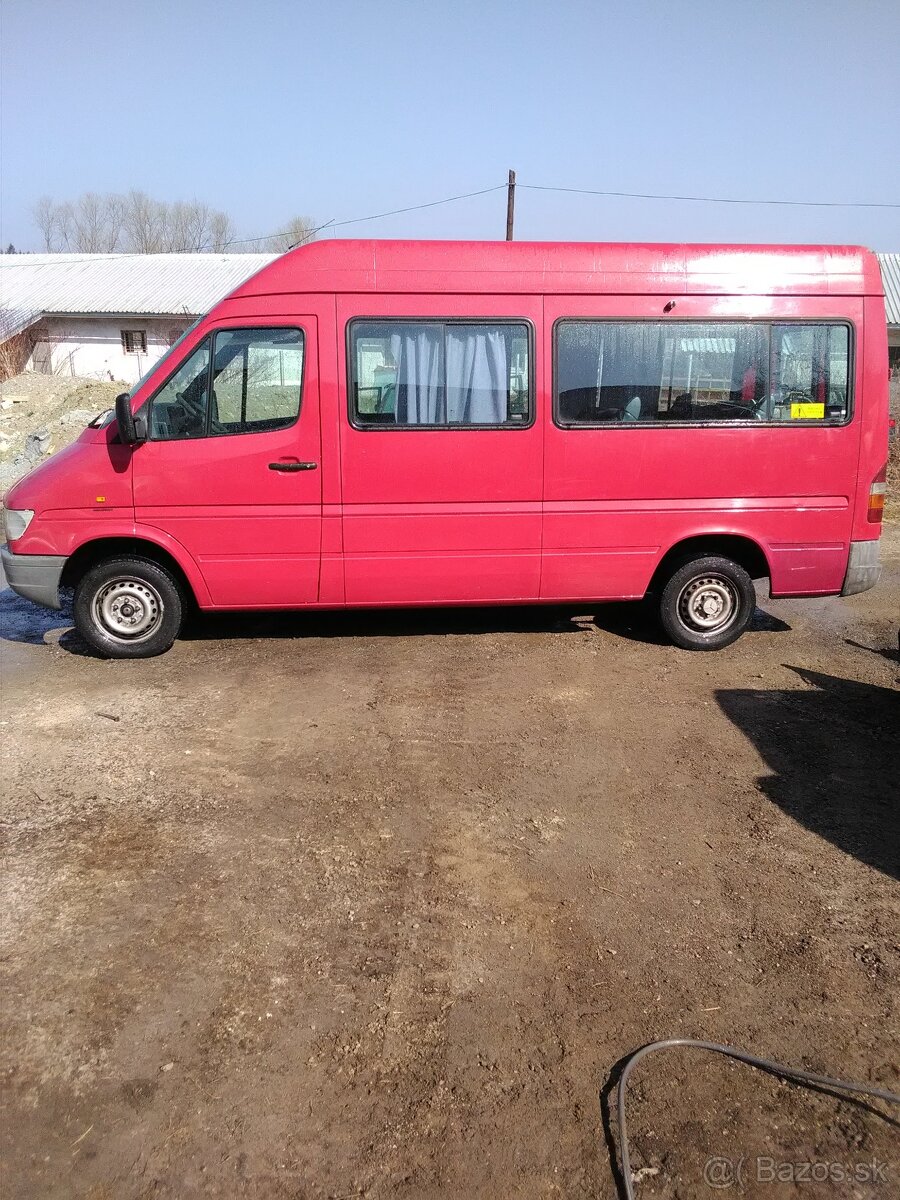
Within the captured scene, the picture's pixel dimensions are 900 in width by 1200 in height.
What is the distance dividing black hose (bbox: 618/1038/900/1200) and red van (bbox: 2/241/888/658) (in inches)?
164

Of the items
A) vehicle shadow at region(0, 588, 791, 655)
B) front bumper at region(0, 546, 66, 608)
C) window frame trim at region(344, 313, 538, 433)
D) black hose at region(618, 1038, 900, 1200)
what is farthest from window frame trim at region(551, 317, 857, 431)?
black hose at region(618, 1038, 900, 1200)

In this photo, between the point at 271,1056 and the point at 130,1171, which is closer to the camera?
the point at 130,1171

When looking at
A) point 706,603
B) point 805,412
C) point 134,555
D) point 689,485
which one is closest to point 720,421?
point 689,485

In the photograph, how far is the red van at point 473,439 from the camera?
20.8 feet

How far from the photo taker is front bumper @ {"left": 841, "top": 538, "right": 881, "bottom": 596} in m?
6.87

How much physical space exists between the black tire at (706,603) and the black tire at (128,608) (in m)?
3.73

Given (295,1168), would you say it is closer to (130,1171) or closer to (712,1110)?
(130,1171)

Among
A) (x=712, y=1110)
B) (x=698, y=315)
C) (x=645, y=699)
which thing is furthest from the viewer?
(x=698, y=315)

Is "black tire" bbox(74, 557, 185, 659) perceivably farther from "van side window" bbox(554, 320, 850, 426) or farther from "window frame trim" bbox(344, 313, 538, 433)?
"van side window" bbox(554, 320, 850, 426)

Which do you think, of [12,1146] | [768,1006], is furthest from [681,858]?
[12,1146]

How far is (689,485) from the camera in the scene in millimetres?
6691

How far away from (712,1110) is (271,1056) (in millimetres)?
1360

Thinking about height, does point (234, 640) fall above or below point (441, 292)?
below

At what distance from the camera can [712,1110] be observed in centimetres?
268
